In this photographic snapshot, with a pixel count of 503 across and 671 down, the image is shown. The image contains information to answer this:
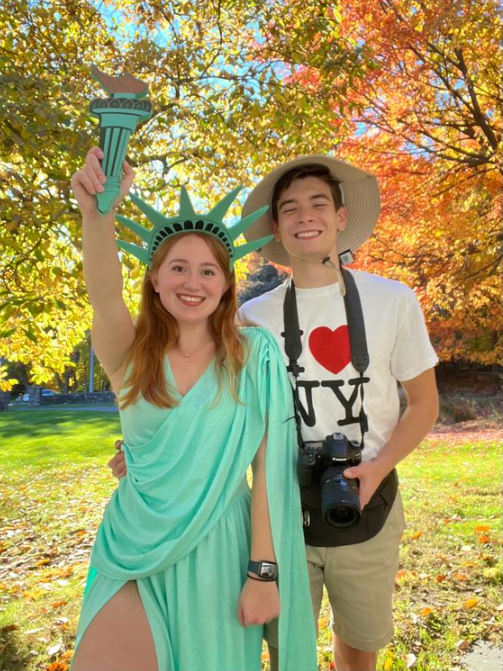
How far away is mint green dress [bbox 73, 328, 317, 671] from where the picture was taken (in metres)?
1.59

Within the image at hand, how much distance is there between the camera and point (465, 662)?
2.96m

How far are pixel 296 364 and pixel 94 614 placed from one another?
39.0 inches

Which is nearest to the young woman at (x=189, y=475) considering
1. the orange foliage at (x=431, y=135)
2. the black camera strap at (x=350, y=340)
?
the black camera strap at (x=350, y=340)

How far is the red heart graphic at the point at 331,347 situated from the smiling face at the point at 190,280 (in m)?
0.40

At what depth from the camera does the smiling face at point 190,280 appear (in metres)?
1.79

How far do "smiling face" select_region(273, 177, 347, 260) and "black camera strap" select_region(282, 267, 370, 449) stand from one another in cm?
19

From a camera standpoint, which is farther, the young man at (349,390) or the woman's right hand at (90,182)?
the young man at (349,390)

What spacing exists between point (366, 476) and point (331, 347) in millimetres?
461

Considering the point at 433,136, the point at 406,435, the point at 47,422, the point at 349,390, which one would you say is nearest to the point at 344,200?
the point at 349,390

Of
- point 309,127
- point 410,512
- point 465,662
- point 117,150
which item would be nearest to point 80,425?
point 410,512

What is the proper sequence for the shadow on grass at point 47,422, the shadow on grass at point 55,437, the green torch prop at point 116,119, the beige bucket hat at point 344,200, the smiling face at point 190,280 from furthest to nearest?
the shadow on grass at point 47,422
the shadow on grass at point 55,437
the beige bucket hat at point 344,200
the smiling face at point 190,280
the green torch prop at point 116,119

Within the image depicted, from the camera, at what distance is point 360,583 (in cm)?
194

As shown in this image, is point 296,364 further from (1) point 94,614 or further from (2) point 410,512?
(2) point 410,512

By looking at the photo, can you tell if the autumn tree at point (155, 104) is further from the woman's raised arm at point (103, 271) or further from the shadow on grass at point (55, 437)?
the shadow on grass at point (55, 437)
